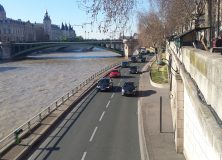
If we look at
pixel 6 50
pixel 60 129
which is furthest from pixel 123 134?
pixel 6 50

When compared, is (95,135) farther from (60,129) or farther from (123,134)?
(60,129)

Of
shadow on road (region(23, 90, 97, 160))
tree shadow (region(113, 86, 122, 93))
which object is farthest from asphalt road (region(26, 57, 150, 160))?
tree shadow (region(113, 86, 122, 93))

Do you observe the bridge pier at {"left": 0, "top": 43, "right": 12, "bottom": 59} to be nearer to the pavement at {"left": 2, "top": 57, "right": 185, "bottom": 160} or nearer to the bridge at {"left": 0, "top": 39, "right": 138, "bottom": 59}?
the bridge at {"left": 0, "top": 39, "right": 138, "bottom": 59}

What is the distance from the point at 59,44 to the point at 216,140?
12410cm

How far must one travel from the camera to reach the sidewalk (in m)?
17.8

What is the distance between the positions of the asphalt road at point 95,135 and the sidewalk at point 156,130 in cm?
72

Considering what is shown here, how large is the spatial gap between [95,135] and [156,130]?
3634 millimetres

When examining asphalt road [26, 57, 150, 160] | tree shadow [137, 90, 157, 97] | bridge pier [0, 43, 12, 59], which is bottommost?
asphalt road [26, 57, 150, 160]

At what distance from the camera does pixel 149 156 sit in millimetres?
17500

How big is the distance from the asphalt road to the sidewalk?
72 cm

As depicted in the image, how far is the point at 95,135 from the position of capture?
75.9 ft

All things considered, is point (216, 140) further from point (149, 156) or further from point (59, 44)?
point (59, 44)

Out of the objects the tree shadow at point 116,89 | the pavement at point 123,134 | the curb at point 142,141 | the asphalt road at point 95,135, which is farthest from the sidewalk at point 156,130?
the tree shadow at point 116,89

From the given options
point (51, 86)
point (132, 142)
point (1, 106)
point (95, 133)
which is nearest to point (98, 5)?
point (132, 142)
